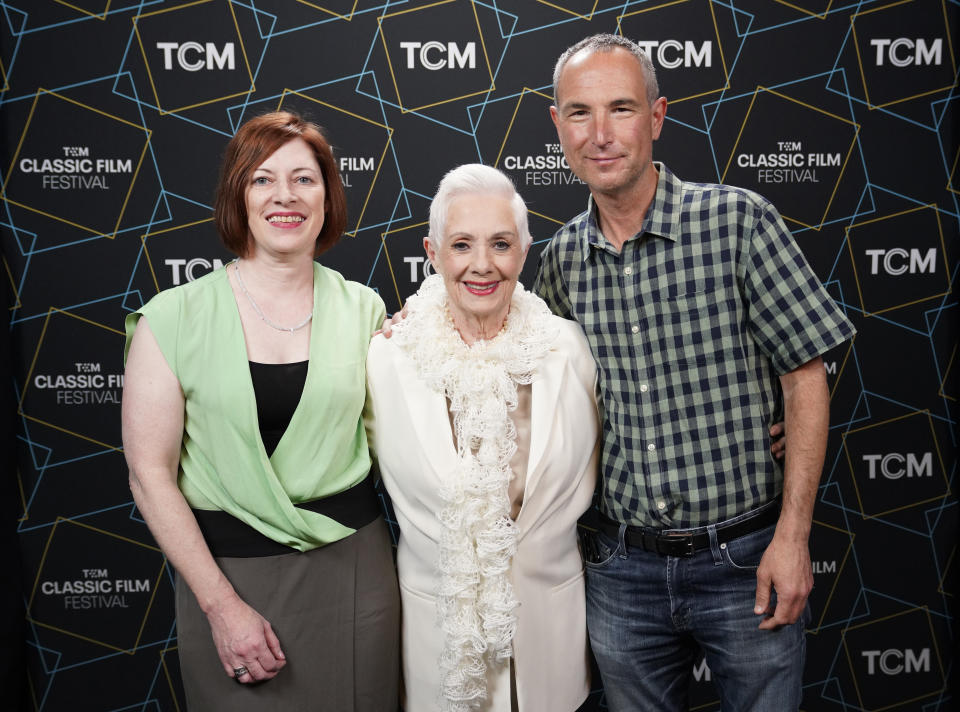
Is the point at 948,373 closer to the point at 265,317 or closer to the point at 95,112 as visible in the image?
the point at 265,317

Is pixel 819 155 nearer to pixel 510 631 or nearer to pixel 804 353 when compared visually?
pixel 804 353

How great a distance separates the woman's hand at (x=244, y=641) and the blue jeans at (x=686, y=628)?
78cm

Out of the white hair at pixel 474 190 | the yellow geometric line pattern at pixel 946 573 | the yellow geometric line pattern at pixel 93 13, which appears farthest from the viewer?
the yellow geometric line pattern at pixel 946 573

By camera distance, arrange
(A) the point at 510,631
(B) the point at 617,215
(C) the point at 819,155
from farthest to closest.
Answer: (C) the point at 819,155 < (B) the point at 617,215 < (A) the point at 510,631

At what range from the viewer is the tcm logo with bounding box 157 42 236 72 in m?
2.76

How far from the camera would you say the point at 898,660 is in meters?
3.00

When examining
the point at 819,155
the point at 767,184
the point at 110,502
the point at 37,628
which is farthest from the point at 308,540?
the point at 819,155

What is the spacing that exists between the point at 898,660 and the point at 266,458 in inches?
107

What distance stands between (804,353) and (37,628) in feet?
9.58

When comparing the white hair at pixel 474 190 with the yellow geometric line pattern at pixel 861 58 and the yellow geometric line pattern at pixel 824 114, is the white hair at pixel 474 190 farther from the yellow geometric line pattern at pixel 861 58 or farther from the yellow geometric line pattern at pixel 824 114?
the yellow geometric line pattern at pixel 861 58

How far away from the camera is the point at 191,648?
1.77 meters

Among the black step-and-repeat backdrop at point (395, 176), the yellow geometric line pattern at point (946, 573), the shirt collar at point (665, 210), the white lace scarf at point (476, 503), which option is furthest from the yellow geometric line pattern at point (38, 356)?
the yellow geometric line pattern at point (946, 573)

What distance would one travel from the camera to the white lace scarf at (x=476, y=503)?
166 centimetres

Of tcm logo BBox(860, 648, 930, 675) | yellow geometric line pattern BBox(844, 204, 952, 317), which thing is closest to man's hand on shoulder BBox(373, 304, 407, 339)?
yellow geometric line pattern BBox(844, 204, 952, 317)
